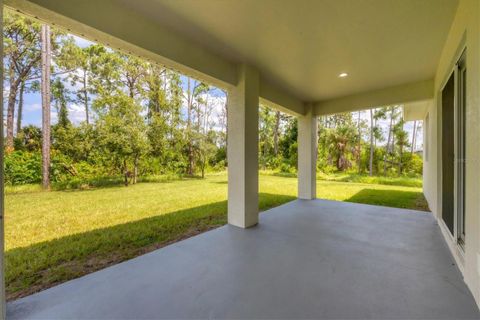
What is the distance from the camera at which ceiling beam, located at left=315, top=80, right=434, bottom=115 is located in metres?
4.10

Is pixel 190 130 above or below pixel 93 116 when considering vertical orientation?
below

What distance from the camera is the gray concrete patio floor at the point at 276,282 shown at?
5.25ft

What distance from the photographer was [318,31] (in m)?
2.52

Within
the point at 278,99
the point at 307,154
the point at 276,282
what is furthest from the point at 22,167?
the point at 307,154

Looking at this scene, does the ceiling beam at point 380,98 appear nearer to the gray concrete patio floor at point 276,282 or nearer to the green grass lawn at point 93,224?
the gray concrete patio floor at point 276,282

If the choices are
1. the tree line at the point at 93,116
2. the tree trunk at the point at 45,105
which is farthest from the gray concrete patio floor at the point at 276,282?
the tree trunk at the point at 45,105

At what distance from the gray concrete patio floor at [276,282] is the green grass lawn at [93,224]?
554 millimetres

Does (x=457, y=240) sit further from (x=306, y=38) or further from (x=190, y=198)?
(x=190, y=198)

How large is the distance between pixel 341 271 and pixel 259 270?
0.85 meters

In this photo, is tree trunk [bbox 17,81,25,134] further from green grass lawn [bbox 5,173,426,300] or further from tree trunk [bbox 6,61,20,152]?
green grass lawn [bbox 5,173,426,300]

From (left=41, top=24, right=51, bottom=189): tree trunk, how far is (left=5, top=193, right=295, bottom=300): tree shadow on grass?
4657mm

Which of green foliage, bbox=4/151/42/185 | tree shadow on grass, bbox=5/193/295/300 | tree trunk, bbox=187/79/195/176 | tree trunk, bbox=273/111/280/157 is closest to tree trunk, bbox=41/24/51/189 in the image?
green foliage, bbox=4/151/42/185

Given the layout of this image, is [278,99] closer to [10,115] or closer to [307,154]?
[307,154]

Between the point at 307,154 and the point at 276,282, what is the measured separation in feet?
14.0
